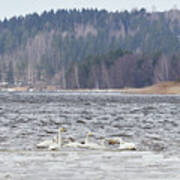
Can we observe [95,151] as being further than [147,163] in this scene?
Yes

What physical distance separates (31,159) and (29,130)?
15.5 m

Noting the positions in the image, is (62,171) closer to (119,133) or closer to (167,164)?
(167,164)

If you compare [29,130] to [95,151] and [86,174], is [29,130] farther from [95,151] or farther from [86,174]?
[86,174]

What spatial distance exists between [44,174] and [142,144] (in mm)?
11433

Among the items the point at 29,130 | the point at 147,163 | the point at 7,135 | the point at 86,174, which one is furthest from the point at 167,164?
the point at 29,130

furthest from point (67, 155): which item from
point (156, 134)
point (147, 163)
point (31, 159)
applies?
point (156, 134)

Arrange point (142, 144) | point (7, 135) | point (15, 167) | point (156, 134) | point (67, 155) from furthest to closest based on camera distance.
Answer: point (156, 134) → point (7, 135) → point (142, 144) → point (67, 155) → point (15, 167)

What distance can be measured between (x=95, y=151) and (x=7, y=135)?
33.2 feet

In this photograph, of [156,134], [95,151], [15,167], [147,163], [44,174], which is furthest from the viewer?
[156,134]

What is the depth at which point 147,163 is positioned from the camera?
17453 mm

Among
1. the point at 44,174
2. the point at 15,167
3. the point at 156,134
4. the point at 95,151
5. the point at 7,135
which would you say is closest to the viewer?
the point at 44,174

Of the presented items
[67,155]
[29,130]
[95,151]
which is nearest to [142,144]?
[95,151]

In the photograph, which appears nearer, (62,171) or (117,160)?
(62,171)

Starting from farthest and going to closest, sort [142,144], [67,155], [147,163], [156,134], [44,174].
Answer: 1. [156,134]
2. [142,144]
3. [67,155]
4. [147,163]
5. [44,174]
